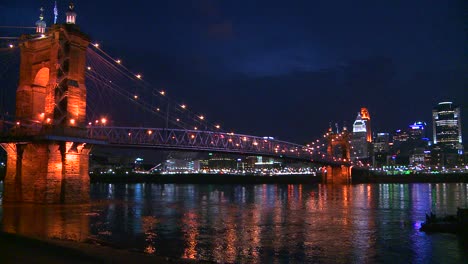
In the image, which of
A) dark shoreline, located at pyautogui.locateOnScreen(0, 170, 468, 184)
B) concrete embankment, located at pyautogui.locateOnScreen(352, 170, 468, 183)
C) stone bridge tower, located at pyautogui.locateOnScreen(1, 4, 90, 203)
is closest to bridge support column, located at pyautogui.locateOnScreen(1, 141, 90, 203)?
stone bridge tower, located at pyautogui.locateOnScreen(1, 4, 90, 203)

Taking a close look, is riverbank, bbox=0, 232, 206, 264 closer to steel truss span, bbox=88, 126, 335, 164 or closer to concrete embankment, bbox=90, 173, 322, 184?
steel truss span, bbox=88, 126, 335, 164

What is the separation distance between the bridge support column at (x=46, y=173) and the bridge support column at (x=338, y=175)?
353 ft

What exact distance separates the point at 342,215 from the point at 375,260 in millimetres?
18195

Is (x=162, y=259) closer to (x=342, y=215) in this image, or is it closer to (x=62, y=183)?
(x=342, y=215)

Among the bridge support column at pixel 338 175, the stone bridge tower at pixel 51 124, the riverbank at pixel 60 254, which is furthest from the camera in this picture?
the bridge support column at pixel 338 175

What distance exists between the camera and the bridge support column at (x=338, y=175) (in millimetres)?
139000

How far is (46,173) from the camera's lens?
3972 centimetres

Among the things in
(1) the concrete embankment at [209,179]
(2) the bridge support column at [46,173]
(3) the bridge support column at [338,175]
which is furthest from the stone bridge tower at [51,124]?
(1) the concrete embankment at [209,179]

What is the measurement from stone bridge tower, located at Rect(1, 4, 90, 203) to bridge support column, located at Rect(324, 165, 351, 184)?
107 meters

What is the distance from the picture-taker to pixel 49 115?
40.9 meters

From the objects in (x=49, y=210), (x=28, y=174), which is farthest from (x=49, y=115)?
(x=49, y=210)

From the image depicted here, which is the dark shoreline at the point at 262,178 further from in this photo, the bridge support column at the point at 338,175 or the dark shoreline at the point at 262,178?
the bridge support column at the point at 338,175

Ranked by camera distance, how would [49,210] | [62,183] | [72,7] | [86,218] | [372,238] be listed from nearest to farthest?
[372,238] → [86,218] → [49,210] → [62,183] → [72,7]

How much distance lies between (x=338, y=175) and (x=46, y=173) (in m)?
114
